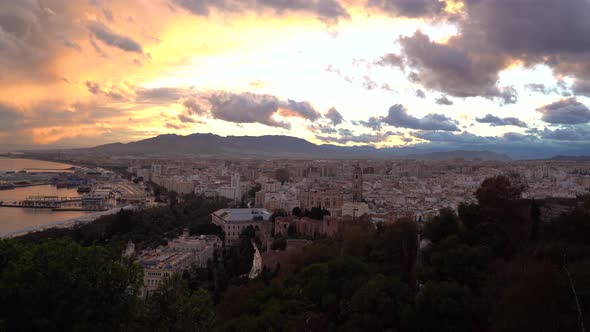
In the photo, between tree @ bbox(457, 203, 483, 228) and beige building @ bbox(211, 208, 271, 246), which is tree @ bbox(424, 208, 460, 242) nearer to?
tree @ bbox(457, 203, 483, 228)

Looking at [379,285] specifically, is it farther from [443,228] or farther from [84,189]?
[84,189]

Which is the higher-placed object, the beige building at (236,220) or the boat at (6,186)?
the beige building at (236,220)

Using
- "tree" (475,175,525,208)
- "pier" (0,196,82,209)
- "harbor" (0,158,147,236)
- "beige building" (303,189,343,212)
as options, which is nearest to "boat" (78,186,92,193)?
"harbor" (0,158,147,236)

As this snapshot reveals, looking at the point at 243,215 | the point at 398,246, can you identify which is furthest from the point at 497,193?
the point at 243,215

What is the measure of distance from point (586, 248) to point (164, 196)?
40674mm

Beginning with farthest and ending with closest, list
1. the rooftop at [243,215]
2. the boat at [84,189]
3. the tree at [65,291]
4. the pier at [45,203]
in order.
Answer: the boat at [84,189] → the pier at [45,203] → the rooftop at [243,215] → the tree at [65,291]

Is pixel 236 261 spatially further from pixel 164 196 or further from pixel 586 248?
pixel 164 196

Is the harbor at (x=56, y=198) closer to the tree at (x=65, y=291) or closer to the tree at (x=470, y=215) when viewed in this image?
the tree at (x=65, y=291)

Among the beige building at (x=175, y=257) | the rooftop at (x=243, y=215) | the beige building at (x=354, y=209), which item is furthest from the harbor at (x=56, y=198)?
the beige building at (x=354, y=209)

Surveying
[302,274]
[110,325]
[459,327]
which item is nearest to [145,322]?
[110,325]

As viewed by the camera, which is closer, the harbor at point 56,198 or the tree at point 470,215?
the tree at point 470,215

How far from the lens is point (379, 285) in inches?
313

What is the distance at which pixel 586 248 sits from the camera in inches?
301

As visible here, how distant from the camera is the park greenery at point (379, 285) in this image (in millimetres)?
5750
